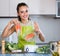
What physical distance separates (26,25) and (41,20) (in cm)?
134

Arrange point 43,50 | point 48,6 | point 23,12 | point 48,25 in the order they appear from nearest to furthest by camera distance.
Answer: point 43,50, point 23,12, point 48,6, point 48,25

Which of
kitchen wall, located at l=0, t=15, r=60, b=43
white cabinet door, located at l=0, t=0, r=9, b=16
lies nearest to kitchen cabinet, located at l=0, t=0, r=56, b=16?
white cabinet door, located at l=0, t=0, r=9, b=16

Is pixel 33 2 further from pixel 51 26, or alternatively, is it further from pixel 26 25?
pixel 26 25

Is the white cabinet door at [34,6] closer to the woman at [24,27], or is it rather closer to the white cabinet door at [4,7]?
the white cabinet door at [4,7]

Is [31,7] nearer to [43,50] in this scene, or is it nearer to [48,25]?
[48,25]

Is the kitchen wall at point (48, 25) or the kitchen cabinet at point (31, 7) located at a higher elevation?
the kitchen cabinet at point (31, 7)

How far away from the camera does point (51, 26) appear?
3.38 m

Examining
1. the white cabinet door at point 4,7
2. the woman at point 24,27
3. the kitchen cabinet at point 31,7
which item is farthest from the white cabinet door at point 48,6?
the woman at point 24,27

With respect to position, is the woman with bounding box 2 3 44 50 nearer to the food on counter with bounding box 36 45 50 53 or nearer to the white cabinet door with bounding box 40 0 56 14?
the food on counter with bounding box 36 45 50 53

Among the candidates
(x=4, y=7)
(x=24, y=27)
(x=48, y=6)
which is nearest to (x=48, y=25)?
(x=48, y=6)

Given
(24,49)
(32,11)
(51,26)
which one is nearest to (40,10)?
(32,11)

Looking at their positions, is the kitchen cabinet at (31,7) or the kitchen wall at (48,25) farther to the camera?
the kitchen wall at (48,25)

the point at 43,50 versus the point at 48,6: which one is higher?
the point at 48,6

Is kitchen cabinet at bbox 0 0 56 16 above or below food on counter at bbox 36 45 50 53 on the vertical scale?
above
